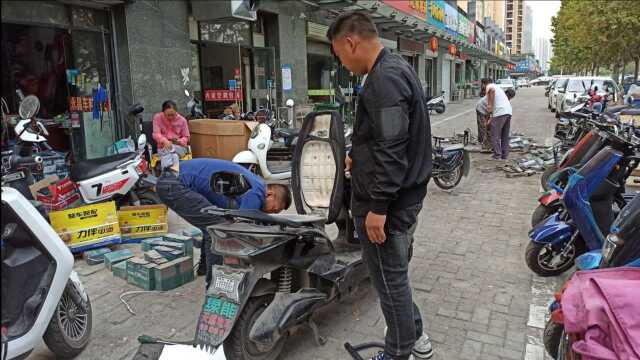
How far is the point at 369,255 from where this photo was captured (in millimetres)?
2803

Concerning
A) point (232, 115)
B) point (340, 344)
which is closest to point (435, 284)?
point (340, 344)

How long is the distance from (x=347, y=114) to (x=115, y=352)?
14883 mm

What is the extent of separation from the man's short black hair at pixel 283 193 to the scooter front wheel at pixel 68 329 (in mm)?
1492

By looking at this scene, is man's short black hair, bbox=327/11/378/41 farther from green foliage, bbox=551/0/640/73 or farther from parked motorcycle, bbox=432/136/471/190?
green foliage, bbox=551/0/640/73

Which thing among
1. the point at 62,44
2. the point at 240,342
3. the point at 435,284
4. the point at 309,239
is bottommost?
the point at 435,284

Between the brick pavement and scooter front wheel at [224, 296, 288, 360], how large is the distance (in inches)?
16.6

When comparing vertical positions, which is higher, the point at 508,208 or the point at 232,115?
the point at 232,115

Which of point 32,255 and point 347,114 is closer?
point 32,255

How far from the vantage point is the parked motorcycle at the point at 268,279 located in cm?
275

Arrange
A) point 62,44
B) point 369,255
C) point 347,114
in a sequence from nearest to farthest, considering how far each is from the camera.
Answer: point 369,255
point 62,44
point 347,114

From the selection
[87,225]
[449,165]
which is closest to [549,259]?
[449,165]

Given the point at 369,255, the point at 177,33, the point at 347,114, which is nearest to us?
the point at 369,255

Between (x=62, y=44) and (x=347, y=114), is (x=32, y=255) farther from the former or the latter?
(x=347, y=114)

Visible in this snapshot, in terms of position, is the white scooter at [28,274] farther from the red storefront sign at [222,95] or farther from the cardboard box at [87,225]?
the red storefront sign at [222,95]
